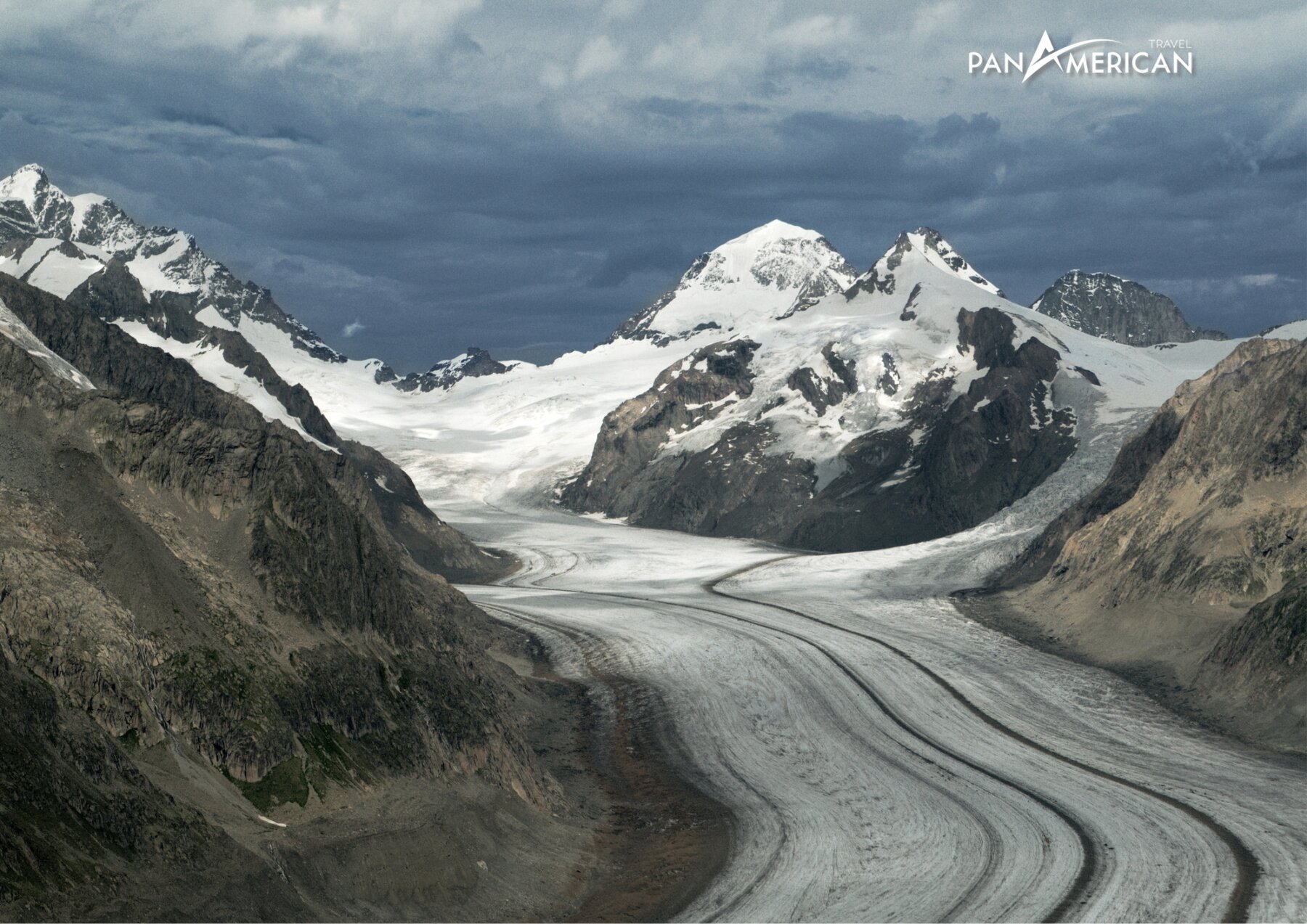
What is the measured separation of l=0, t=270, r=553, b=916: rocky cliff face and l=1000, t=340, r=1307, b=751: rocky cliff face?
30928mm

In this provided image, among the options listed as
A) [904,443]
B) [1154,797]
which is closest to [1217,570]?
[1154,797]

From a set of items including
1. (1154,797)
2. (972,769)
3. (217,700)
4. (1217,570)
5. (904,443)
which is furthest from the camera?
(904,443)

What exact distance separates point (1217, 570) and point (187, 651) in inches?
2042

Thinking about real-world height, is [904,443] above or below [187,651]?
above

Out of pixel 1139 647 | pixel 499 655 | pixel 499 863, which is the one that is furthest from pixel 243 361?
pixel 499 863

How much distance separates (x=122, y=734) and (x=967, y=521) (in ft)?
424

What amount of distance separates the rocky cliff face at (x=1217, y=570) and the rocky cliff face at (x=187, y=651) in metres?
30.9

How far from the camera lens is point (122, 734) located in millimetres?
24109

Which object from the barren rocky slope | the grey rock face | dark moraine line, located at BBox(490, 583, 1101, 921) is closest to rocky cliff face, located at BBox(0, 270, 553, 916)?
the barren rocky slope

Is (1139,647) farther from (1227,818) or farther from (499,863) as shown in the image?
(499,863)

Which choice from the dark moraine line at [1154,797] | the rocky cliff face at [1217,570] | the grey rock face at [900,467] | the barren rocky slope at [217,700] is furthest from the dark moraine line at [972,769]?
the grey rock face at [900,467]

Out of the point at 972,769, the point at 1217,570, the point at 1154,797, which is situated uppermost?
the point at 1217,570

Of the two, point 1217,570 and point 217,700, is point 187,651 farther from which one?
point 1217,570

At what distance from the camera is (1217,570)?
2489 inches
